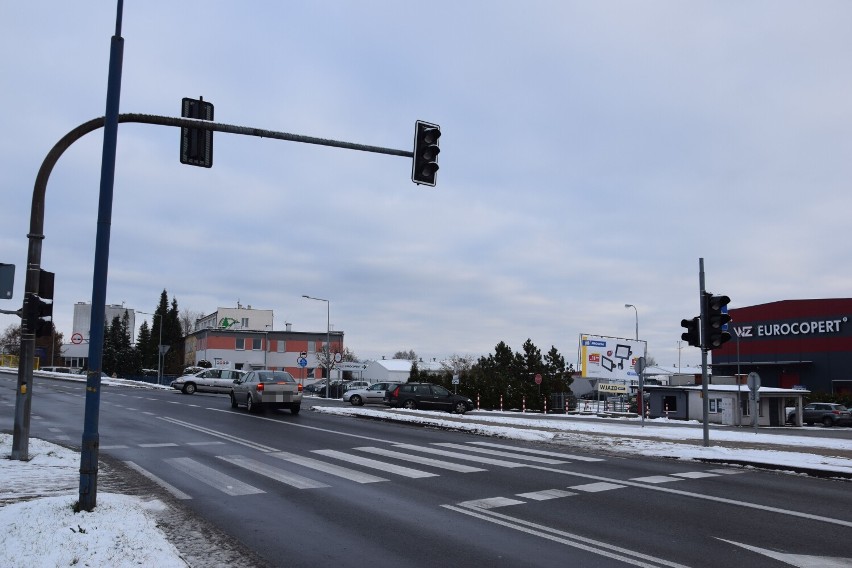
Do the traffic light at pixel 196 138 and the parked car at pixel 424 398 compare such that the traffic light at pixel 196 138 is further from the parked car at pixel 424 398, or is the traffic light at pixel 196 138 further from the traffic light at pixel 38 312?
the parked car at pixel 424 398

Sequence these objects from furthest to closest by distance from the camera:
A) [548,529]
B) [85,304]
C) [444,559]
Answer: [85,304] < [548,529] < [444,559]

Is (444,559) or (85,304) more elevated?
(85,304)

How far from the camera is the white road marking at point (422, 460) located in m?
12.2

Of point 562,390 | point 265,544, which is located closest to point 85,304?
point 562,390

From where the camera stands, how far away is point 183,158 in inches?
409

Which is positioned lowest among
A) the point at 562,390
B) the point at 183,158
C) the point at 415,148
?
the point at 562,390

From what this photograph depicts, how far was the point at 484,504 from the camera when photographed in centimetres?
886

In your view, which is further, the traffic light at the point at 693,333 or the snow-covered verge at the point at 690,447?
the traffic light at the point at 693,333

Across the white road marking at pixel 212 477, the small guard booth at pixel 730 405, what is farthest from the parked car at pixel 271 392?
the small guard booth at pixel 730 405

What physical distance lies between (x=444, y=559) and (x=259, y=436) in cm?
1188

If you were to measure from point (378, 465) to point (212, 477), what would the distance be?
120 inches

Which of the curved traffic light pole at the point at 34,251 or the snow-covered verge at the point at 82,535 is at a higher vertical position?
the curved traffic light pole at the point at 34,251

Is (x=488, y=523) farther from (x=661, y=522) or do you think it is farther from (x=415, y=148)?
(x=415, y=148)

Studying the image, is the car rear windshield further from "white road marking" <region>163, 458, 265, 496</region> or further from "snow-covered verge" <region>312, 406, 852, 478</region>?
"white road marking" <region>163, 458, 265, 496</region>
